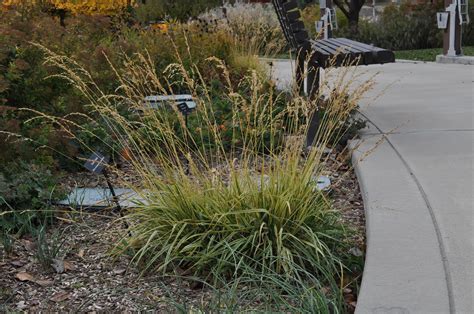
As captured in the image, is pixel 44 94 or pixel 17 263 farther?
pixel 44 94


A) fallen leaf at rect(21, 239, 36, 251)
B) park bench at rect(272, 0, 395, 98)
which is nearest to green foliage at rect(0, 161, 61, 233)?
fallen leaf at rect(21, 239, 36, 251)

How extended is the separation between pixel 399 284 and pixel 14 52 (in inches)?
141

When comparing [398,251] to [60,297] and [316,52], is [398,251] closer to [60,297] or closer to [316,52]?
[60,297]

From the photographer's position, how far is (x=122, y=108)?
246 inches

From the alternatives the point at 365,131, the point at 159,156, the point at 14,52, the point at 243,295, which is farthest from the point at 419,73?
the point at 243,295

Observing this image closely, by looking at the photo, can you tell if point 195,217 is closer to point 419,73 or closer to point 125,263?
point 125,263

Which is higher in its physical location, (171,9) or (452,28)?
(452,28)

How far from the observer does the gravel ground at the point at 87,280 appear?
3.24 metres

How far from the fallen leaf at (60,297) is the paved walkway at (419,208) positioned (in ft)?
4.32

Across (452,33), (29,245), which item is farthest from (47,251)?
(452,33)

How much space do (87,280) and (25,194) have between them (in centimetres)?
95

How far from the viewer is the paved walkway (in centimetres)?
295

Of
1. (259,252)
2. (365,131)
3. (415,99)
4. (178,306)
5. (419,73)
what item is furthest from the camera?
(419,73)

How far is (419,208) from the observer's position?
3967 mm
